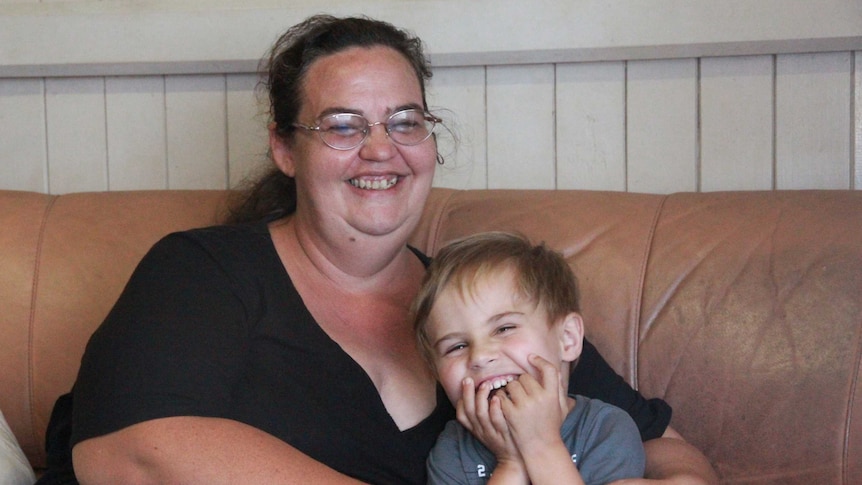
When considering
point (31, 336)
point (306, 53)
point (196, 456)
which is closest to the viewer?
point (196, 456)

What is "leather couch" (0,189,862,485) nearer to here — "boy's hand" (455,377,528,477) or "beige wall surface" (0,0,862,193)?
"beige wall surface" (0,0,862,193)

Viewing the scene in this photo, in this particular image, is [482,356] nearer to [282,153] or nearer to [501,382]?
[501,382]

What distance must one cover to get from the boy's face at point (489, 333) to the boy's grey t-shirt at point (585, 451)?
0.09 metres

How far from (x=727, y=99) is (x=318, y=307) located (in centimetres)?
114

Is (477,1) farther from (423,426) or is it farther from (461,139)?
(423,426)

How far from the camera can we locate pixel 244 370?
162 cm

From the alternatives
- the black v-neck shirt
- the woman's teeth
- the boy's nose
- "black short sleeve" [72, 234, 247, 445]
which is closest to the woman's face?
the woman's teeth

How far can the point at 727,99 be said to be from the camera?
2340 mm

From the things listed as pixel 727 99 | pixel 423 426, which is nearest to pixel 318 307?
pixel 423 426

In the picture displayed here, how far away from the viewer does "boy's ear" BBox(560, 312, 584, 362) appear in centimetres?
164

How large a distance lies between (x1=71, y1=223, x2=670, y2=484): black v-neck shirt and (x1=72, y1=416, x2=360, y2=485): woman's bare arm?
0.02 m

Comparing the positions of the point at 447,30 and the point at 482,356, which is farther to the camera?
the point at 447,30

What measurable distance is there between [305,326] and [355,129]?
36 centimetres

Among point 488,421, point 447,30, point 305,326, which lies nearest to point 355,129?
point 305,326
